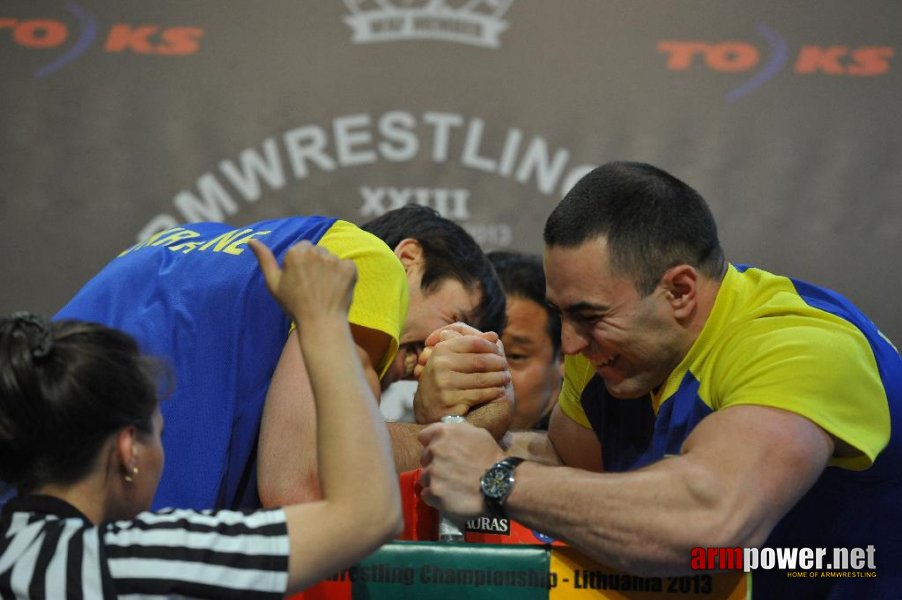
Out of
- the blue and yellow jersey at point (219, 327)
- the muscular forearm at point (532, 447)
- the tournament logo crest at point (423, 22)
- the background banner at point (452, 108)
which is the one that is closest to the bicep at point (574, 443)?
the muscular forearm at point (532, 447)

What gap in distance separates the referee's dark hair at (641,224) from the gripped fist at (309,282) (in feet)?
2.18

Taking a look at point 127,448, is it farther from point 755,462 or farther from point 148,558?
point 755,462

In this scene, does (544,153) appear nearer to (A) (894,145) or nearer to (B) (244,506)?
(A) (894,145)

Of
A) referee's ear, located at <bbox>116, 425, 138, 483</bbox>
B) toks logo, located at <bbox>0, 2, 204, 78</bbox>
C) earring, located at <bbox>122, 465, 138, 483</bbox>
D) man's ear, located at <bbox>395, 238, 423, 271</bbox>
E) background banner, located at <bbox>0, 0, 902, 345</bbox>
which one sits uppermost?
toks logo, located at <bbox>0, 2, 204, 78</bbox>

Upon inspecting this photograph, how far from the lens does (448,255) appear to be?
6.87 feet

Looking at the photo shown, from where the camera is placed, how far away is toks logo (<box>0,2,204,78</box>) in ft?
10.2

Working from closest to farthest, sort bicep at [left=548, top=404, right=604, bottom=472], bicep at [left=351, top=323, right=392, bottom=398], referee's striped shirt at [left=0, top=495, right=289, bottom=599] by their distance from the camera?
1. referee's striped shirt at [left=0, top=495, right=289, bottom=599]
2. bicep at [left=351, top=323, right=392, bottom=398]
3. bicep at [left=548, top=404, right=604, bottom=472]

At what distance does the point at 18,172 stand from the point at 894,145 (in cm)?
251

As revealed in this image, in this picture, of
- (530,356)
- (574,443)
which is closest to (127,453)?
(574,443)

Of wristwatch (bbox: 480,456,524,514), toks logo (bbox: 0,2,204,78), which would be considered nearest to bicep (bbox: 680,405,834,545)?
wristwatch (bbox: 480,456,524,514)

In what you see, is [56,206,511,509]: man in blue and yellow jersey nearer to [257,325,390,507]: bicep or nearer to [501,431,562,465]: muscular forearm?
[257,325,390,507]: bicep

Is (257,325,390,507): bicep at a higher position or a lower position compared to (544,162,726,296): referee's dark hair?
lower

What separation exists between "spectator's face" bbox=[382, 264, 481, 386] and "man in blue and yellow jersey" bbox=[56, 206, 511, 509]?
15.0 inches

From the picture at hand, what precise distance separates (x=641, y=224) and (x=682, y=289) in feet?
0.41
